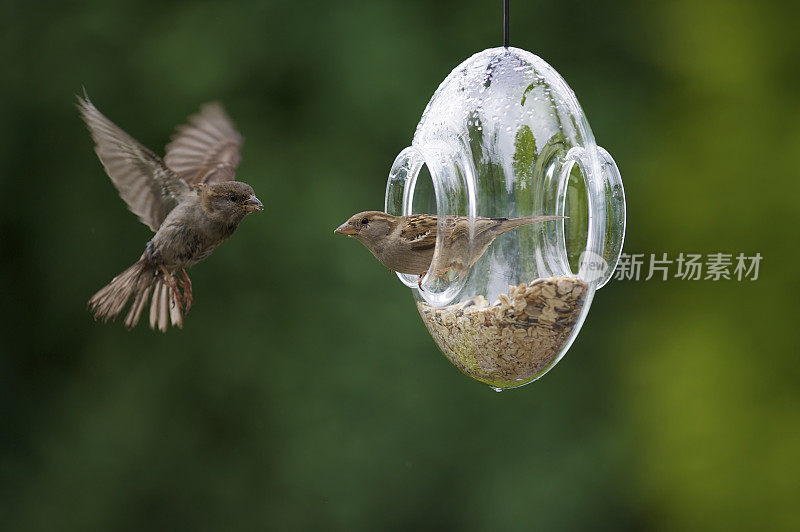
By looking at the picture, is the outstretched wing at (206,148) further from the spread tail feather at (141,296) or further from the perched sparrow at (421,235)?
the perched sparrow at (421,235)

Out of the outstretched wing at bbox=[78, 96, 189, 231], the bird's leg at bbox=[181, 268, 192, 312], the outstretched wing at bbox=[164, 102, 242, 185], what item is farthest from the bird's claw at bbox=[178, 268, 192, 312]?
the outstretched wing at bbox=[164, 102, 242, 185]

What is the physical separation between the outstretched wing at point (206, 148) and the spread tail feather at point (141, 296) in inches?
11.1

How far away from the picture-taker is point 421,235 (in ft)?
6.18

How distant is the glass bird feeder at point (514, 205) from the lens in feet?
6.13

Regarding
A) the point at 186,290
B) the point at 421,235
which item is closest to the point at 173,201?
the point at 186,290

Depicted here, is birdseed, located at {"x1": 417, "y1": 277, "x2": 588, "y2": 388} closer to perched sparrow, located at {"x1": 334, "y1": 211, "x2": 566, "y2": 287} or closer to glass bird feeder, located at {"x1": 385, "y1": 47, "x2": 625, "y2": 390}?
glass bird feeder, located at {"x1": 385, "y1": 47, "x2": 625, "y2": 390}

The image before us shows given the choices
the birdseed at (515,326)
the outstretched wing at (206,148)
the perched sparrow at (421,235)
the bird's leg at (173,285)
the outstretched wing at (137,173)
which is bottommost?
the birdseed at (515,326)

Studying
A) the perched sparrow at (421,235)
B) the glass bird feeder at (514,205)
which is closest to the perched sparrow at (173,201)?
the perched sparrow at (421,235)

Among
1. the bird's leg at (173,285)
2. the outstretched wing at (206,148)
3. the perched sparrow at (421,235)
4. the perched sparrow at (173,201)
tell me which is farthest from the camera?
the outstretched wing at (206,148)

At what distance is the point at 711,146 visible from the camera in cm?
375

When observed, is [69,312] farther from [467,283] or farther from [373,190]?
[467,283]

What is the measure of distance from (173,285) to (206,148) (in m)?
0.39

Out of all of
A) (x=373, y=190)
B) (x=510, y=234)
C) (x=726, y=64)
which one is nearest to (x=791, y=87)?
(x=726, y=64)

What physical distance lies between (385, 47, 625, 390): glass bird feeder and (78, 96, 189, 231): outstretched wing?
550 millimetres
